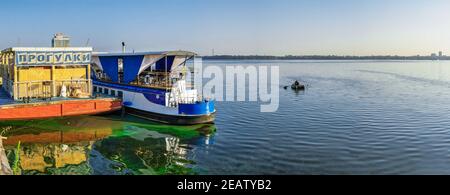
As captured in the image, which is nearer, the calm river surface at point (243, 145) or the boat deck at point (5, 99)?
the calm river surface at point (243, 145)

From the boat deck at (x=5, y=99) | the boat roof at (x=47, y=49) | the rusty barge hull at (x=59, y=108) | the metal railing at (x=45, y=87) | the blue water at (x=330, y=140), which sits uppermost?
the boat roof at (x=47, y=49)

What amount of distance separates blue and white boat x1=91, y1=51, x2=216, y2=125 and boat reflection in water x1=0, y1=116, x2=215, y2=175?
87cm

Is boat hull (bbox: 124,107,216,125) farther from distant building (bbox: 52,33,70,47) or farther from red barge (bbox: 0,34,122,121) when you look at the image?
distant building (bbox: 52,33,70,47)

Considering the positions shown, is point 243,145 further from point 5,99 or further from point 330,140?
point 5,99

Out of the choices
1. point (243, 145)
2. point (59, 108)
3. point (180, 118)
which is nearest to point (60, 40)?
point (59, 108)

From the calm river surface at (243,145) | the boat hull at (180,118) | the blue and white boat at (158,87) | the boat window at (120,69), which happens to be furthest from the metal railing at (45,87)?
the boat hull at (180,118)

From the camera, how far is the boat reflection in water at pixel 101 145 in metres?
16.8

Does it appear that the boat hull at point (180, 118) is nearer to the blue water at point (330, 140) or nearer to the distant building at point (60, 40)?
the blue water at point (330, 140)

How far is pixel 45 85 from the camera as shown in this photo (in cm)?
2703

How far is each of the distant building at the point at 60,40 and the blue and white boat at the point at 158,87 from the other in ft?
9.31

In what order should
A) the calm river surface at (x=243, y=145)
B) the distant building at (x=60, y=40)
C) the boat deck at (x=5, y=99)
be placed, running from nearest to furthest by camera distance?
the calm river surface at (x=243, y=145) < the boat deck at (x=5, y=99) < the distant building at (x=60, y=40)

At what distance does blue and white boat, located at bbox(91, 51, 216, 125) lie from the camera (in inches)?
1006

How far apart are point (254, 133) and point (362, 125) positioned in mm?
7995

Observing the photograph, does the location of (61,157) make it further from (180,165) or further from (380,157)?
(380,157)
